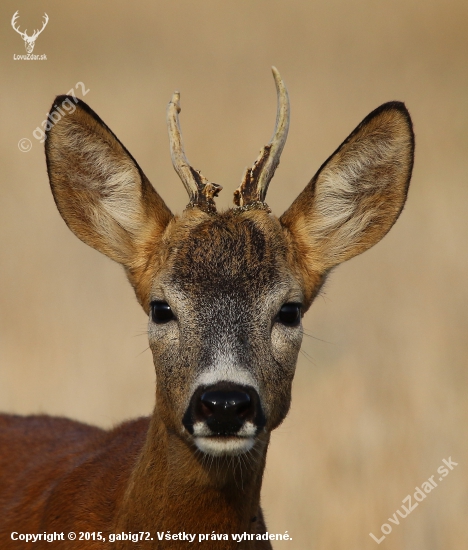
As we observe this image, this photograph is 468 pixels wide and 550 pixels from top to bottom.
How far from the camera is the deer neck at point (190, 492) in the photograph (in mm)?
4703

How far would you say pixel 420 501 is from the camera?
8727mm

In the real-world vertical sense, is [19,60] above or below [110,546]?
above

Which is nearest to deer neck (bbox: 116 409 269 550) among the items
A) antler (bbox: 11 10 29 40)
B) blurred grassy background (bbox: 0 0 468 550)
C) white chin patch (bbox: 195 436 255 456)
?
white chin patch (bbox: 195 436 255 456)

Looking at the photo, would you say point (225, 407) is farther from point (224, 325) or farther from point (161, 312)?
point (161, 312)

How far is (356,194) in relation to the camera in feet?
18.9

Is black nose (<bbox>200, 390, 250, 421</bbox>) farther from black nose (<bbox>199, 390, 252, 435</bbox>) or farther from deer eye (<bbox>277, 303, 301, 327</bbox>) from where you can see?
deer eye (<bbox>277, 303, 301, 327</bbox>)

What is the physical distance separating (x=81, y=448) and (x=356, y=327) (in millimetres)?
6272

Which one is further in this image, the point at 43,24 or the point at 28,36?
the point at 28,36

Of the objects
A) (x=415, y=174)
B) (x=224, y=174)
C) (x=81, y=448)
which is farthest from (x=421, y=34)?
(x=81, y=448)

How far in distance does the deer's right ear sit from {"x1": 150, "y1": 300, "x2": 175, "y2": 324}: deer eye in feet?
1.93

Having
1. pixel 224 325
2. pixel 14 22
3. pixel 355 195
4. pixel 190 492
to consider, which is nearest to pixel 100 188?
pixel 224 325

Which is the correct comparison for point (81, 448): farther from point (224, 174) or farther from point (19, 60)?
point (19, 60)

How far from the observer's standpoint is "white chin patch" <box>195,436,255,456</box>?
4.29 m

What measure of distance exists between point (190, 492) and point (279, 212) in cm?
895
